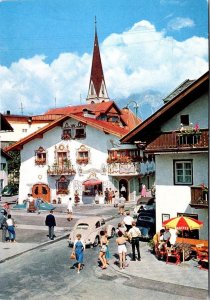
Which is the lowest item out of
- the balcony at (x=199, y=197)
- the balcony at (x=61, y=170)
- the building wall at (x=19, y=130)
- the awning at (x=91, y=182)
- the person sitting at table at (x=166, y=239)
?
the person sitting at table at (x=166, y=239)

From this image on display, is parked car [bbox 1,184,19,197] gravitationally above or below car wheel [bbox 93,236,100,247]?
above

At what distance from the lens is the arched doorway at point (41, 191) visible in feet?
105

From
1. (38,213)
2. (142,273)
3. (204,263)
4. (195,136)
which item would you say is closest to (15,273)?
(142,273)

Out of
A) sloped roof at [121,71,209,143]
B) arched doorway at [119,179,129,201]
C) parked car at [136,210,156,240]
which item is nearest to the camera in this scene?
sloped roof at [121,71,209,143]

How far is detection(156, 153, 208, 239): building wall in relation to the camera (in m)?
15.6

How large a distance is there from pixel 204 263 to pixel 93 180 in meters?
18.1

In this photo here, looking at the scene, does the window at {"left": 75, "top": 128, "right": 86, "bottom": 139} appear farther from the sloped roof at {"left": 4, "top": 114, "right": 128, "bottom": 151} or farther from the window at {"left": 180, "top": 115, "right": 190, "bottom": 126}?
the window at {"left": 180, "top": 115, "right": 190, "bottom": 126}

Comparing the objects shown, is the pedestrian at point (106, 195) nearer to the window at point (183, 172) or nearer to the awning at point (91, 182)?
the awning at point (91, 182)

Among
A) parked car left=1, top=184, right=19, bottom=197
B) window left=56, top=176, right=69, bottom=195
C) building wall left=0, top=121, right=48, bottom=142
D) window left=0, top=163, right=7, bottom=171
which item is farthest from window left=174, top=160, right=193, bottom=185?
building wall left=0, top=121, right=48, bottom=142

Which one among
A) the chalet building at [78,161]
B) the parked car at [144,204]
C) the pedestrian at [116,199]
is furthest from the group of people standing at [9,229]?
the chalet building at [78,161]

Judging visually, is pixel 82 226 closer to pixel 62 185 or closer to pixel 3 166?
pixel 62 185

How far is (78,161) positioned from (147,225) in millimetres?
14386

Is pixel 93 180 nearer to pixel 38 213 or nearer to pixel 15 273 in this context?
Answer: pixel 38 213

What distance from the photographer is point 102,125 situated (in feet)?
99.1
